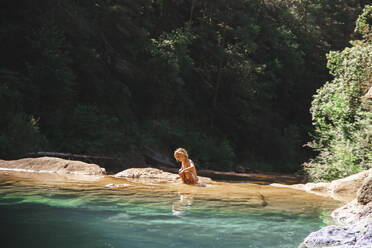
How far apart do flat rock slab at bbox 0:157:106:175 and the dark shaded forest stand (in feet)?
10.5

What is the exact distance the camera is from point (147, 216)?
588 cm

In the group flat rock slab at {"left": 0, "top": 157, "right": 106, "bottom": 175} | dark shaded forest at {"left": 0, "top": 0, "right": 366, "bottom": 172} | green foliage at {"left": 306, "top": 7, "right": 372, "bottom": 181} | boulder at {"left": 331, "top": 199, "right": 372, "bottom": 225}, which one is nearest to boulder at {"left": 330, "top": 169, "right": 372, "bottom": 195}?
green foliage at {"left": 306, "top": 7, "right": 372, "bottom": 181}

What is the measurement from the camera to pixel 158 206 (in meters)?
6.71

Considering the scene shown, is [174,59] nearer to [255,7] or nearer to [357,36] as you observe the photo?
[255,7]

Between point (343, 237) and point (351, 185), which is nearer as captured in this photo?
point (343, 237)

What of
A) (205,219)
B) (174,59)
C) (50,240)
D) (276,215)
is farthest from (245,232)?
(174,59)

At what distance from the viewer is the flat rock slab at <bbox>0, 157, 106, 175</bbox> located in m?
11.3

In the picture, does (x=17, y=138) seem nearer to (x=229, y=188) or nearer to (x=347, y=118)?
(x=229, y=188)

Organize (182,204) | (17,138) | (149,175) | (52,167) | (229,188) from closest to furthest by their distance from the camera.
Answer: (182,204)
(229,188)
(149,175)
(52,167)
(17,138)

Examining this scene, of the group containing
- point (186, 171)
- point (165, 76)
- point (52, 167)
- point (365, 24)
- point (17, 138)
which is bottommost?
point (186, 171)

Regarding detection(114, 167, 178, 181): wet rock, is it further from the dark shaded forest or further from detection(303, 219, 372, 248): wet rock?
detection(303, 219, 372, 248): wet rock

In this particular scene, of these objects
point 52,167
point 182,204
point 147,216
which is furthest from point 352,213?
point 52,167

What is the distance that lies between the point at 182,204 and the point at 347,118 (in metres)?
10.2

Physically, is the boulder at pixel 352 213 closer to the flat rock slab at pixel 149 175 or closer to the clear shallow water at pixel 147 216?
the clear shallow water at pixel 147 216
